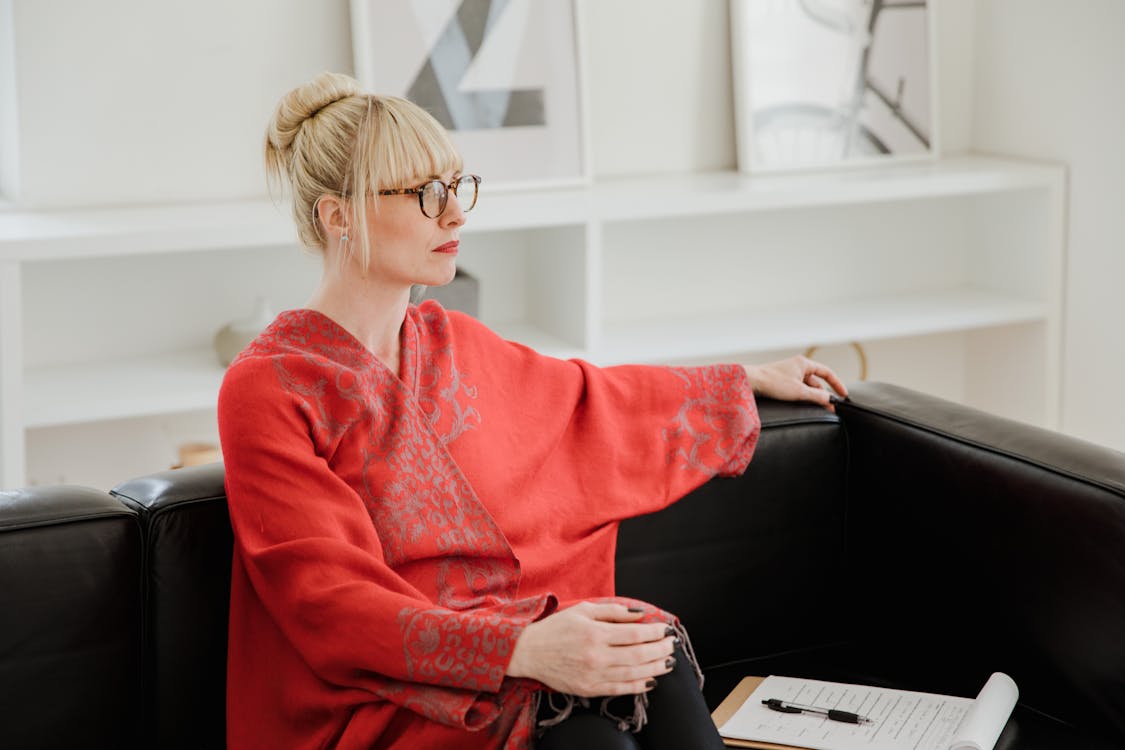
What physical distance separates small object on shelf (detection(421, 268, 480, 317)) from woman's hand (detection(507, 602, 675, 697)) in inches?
63.3

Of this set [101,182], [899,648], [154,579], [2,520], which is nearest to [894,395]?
[899,648]

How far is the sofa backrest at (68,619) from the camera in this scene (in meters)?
1.58

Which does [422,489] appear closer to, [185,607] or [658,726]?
[185,607]

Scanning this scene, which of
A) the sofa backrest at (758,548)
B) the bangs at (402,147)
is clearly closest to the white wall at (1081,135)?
the sofa backrest at (758,548)

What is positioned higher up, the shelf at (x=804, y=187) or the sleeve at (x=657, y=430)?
the shelf at (x=804, y=187)

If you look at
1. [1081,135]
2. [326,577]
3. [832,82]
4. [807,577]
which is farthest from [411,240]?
[1081,135]

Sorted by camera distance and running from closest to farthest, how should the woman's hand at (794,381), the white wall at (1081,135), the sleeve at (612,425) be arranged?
1. the sleeve at (612,425)
2. the woman's hand at (794,381)
3. the white wall at (1081,135)

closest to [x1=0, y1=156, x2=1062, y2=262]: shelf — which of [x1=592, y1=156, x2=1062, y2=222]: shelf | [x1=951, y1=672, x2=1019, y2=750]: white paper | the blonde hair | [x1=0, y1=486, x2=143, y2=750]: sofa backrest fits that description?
[x1=592, y1=156, x2=1062, y2=222]: shelf

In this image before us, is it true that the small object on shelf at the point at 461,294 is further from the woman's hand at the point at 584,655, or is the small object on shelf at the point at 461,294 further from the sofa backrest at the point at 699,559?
the woman's hand at the point at 584,655

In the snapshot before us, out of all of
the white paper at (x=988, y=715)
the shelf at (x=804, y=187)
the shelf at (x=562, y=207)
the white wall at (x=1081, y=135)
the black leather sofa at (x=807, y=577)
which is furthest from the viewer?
the white wall at (x=1081, y=135)

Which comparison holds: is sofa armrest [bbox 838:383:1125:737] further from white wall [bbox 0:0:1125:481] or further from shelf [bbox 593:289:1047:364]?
white wall [bbox 0:0:1125:481]

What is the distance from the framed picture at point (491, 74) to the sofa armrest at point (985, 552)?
128 centimetres

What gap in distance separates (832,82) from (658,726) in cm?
242

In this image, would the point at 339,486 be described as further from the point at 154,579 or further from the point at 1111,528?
the point at 1111,528
